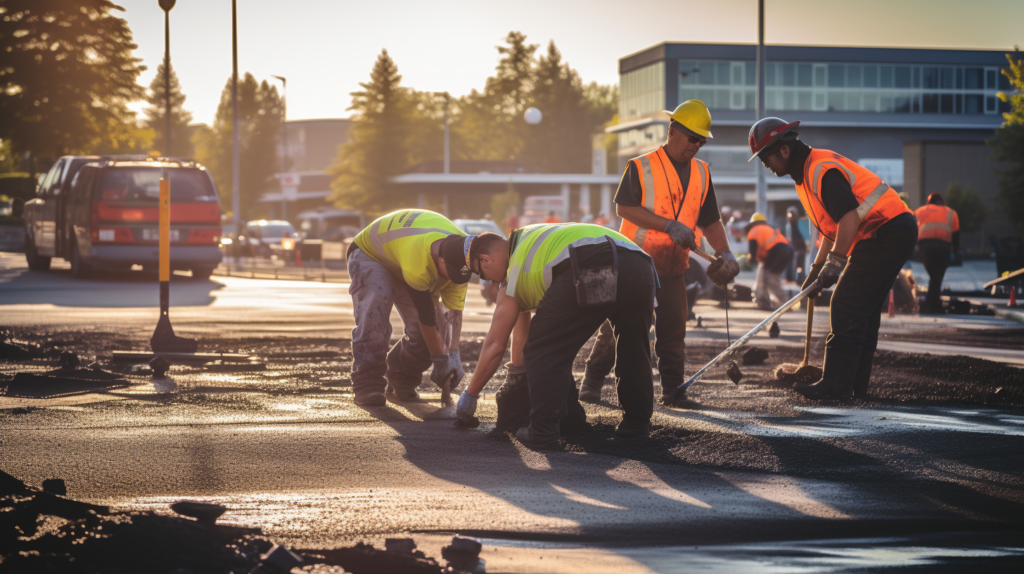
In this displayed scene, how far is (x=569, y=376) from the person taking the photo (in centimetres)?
570

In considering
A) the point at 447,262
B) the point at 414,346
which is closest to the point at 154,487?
the point at 447,262

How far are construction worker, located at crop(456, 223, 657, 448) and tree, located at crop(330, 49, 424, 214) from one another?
7317 cm

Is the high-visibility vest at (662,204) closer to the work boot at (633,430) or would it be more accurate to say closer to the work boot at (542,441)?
the work boot at (633,430)

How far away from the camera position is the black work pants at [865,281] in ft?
22.5

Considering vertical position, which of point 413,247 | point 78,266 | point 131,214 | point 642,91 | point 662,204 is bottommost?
point 78,266

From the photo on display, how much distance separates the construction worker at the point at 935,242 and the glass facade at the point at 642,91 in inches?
2039

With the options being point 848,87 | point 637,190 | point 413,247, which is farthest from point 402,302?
point 848,87

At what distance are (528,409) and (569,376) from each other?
19.2 inches

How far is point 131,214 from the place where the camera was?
61.4 ft

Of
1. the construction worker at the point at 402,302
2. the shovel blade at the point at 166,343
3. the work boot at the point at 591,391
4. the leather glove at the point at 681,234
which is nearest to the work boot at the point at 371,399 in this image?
the construction worker at the point at 402,302

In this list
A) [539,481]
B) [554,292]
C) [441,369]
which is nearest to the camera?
[539,481]

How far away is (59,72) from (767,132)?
132 feet

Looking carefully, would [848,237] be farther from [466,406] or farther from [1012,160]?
[1012,160]

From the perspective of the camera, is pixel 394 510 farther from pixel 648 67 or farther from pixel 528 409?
pixel 648 67
